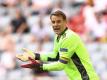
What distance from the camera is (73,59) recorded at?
6.22 m

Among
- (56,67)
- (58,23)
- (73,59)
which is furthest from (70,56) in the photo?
(58,23)

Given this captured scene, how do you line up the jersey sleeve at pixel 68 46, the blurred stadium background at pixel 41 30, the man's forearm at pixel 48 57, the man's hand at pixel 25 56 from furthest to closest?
the blurred stadium background at pixel 41 30, the man's forearm at pixel 48 57, the man's hand at pixel 25 56, the jersey sleeve at pixel 68 46

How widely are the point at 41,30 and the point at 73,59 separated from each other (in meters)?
5.50

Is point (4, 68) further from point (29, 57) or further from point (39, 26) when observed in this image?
point (29, 57)

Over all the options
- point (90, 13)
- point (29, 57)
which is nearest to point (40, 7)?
point (90, 13)

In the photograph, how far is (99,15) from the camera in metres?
11.6

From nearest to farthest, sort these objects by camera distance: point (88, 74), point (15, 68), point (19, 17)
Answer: point (88, 74) → point (15, 68) → point (19, 17)

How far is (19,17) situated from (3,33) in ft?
1.97

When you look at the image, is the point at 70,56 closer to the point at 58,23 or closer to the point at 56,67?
the point at 56,67

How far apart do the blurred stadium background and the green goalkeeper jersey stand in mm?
4420

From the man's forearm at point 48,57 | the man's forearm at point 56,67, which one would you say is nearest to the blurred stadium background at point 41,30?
the man's forearm at point 48,57

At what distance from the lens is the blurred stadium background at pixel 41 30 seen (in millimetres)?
11078

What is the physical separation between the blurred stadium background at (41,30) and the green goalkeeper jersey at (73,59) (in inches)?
174

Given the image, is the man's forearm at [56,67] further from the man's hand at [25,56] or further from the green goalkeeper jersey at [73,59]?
the man's hand at [25,56]
